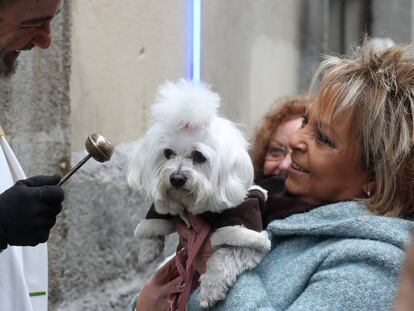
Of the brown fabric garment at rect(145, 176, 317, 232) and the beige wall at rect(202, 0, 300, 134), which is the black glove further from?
the beige wall at rect(202, 0, 300, 134)

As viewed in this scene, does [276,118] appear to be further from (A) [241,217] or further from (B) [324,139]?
(A) [241,217]

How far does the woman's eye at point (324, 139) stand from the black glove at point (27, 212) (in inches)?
24.1

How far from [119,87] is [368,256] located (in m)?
1.59

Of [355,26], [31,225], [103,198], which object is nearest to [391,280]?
[31,225]

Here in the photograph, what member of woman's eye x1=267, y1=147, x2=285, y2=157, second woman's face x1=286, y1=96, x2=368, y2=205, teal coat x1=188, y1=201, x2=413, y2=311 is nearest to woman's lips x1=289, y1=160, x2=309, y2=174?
second woman's face x1=286, y1=96, x2=368, y2=205

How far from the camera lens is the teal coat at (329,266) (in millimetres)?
1456

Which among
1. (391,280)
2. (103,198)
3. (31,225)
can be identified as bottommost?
(103,198)

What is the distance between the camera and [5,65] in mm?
1760

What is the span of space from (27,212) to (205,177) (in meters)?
0.39

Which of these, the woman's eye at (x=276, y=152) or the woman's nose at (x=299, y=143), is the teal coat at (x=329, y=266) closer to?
the woman's nose at (x=299, y=143)

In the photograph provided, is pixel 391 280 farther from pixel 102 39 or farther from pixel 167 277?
pixel 102 39

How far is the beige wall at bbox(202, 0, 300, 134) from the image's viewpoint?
11.9 ft

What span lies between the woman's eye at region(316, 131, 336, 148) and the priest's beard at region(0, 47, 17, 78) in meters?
0.78

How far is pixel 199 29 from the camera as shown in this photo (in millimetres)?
3426
